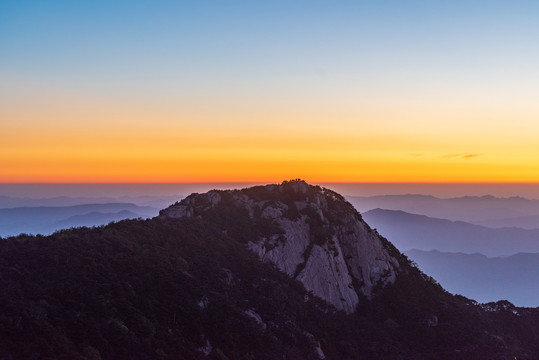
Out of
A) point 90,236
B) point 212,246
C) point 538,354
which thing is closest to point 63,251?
point 90,236

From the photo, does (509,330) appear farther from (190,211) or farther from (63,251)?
(63,251)

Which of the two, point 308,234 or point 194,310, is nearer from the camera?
point 194,310

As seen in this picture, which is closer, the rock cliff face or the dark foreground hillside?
the dark foreground hillside

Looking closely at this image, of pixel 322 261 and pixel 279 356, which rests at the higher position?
pixel 322 261

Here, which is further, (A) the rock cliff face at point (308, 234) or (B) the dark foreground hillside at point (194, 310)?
(A) the rock cliff face at point (308, 234)
